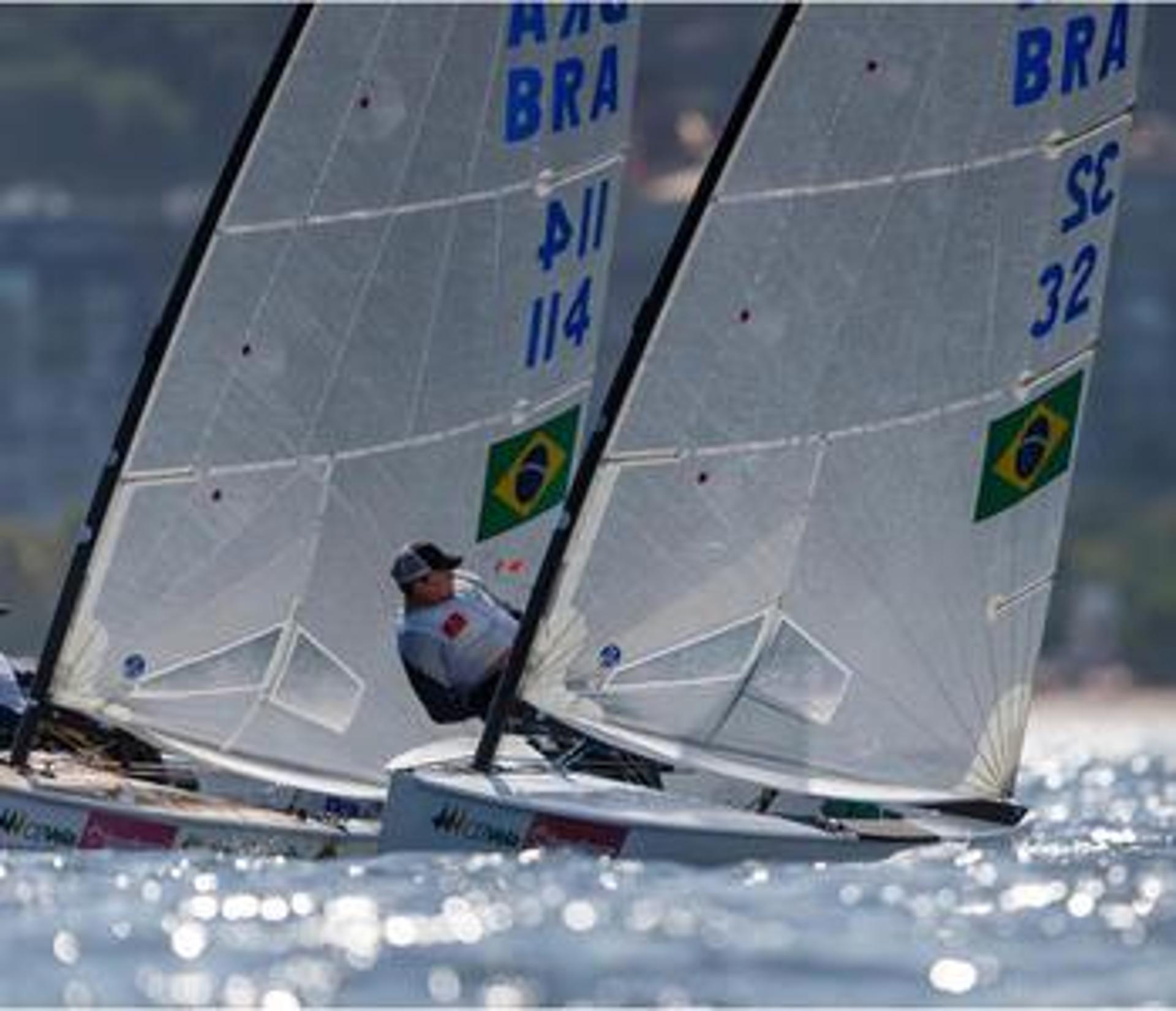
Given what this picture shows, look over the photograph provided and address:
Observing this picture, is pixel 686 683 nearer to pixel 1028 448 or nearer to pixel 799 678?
pixel 799 678

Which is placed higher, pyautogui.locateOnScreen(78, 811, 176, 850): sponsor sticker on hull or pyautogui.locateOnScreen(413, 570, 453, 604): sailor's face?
pyautogui.locateOnScreen(413, 570, 453, 604): sailor's face

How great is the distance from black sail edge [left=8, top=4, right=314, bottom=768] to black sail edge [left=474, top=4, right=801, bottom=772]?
2.84m

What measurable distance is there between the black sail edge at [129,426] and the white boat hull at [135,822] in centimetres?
40

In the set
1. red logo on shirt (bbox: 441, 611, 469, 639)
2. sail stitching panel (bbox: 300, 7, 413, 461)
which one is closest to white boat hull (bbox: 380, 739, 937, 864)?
red logo on shirt (bbox: 441, 611, 469, 639)

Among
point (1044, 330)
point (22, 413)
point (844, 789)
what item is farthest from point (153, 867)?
point (22, 413)

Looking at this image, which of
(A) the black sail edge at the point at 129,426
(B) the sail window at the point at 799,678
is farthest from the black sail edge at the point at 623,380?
(A) the black sail edge at the point at 129,426

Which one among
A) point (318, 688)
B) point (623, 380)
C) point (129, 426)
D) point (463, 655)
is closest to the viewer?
point (623, 380)

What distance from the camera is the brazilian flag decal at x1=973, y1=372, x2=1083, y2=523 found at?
33438mm

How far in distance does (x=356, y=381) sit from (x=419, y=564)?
2.54 m

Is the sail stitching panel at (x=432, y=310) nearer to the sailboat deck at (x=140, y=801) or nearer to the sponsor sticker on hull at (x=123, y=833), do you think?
the sailboat deck at (x=140, y=801)

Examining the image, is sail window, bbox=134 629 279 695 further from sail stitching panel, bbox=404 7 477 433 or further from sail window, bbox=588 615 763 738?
sail window, bbox=588 615 763 738

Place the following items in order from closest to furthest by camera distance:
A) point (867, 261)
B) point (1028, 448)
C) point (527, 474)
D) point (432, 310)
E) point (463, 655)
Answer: point (867, 261), point (463, 655), point (1028, 448), point (432, 310), point (527, 474)

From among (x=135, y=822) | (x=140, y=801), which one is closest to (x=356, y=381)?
(x=140, y=801)

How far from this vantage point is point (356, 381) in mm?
35000
